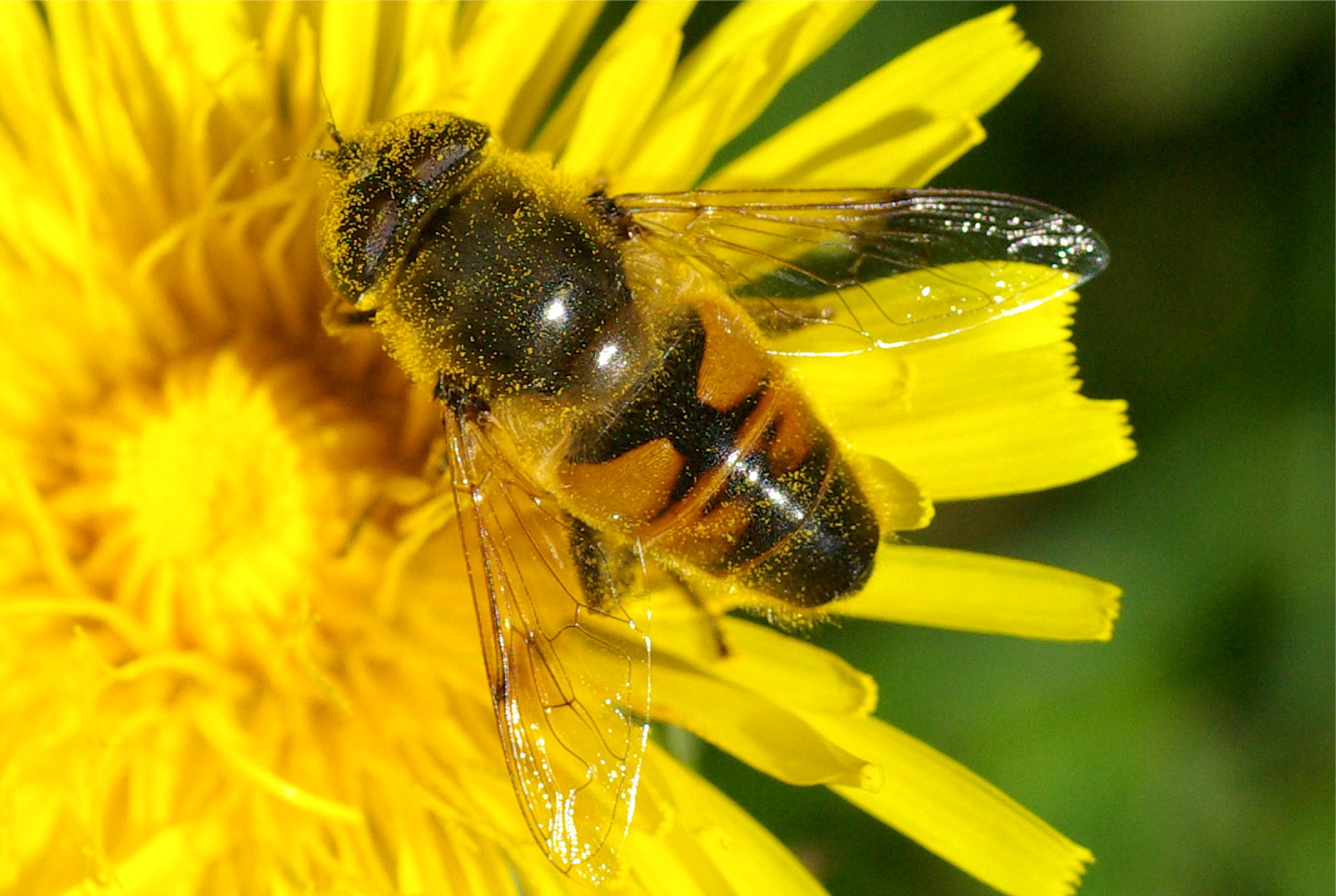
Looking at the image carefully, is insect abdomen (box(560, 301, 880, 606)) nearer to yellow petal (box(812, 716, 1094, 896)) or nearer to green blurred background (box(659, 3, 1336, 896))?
yellow petal (box(812, 716, 1094, 896))

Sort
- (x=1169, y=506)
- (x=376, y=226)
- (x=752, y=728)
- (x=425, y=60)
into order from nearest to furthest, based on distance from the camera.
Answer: (x=376, y=226)
(x=752, y=728)
(x=425, y=60)
(x=1169, y=506)

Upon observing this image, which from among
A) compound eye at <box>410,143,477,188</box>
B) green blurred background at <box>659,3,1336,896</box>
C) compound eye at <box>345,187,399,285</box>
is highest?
compound eye at <box>410,143,477,188</box>

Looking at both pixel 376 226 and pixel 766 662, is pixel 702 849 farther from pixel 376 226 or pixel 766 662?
pixel 376 226

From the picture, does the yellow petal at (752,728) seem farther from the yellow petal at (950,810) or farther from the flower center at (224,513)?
the flower center at (224,513)

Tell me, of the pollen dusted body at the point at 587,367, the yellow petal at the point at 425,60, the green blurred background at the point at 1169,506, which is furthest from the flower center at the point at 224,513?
the green blurred background at the point at 1169,506

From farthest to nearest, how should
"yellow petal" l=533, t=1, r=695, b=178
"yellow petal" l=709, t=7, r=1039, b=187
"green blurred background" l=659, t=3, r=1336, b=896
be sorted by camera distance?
"green blurred background" l=659, t=3, r=1336, b=896
"yellow petal" l=709, t=7, r=1039, b=187
"yellow petal" l=533, t=1, r=695, b=178

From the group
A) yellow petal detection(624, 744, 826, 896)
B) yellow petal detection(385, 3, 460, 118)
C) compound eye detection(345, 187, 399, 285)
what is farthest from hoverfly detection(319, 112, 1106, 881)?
yellow petal detection(385, 3, 460, 118)

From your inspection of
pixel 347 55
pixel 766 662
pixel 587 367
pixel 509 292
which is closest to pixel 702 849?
pixel 766 662

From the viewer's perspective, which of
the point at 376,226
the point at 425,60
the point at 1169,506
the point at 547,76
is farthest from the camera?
the point at 1169,506
